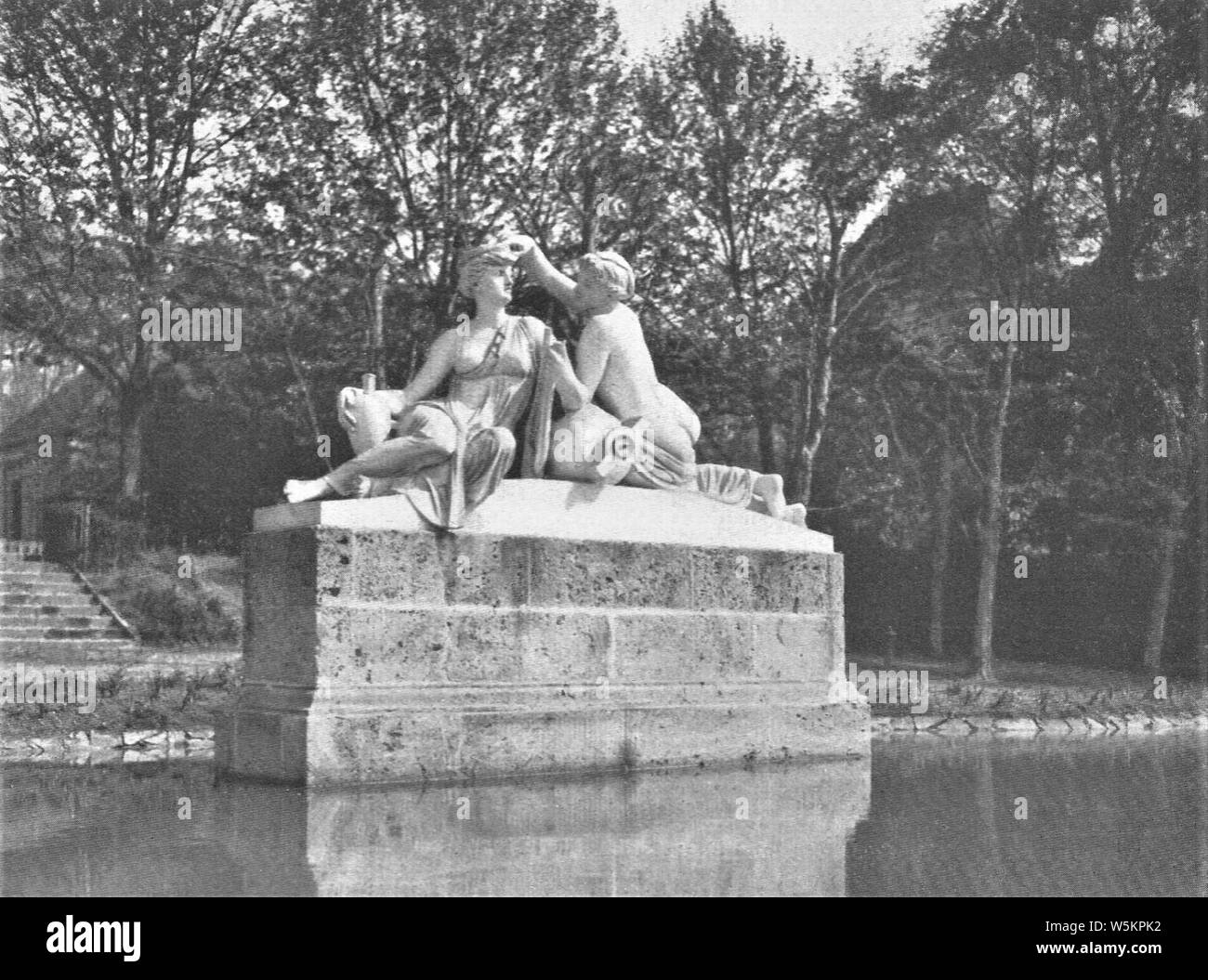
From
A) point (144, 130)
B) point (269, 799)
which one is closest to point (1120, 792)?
point (269, 799)

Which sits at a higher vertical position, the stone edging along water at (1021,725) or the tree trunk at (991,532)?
the tree trunk at (991,532)

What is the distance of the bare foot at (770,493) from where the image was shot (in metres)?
11.7

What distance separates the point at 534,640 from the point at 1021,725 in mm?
7549

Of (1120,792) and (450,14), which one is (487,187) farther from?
(1120,792)

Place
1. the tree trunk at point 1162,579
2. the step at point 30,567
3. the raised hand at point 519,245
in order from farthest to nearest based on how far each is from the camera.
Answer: the step at point 30,567, the tree trunk at point 1162,579, the raised hand at point 519,245

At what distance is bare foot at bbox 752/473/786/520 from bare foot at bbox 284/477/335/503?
3142 mm

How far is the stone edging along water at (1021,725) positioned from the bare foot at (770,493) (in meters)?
4.51

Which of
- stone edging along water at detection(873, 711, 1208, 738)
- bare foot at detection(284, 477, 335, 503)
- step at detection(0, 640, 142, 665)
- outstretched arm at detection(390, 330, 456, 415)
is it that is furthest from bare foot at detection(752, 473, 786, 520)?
step at detection(0, 640, 142, 665)

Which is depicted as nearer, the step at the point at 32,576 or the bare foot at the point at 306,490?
the bare foot at the point at 306,490

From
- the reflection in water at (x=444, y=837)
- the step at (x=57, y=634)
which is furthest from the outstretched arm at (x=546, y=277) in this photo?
the step at (x=57, y=634)

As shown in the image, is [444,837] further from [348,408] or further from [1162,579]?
[1162,579]

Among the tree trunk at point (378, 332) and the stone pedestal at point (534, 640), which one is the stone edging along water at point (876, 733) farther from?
the tree trunk at point (378, 332)

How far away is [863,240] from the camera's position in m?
28.1

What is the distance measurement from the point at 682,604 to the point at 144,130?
20.8m
